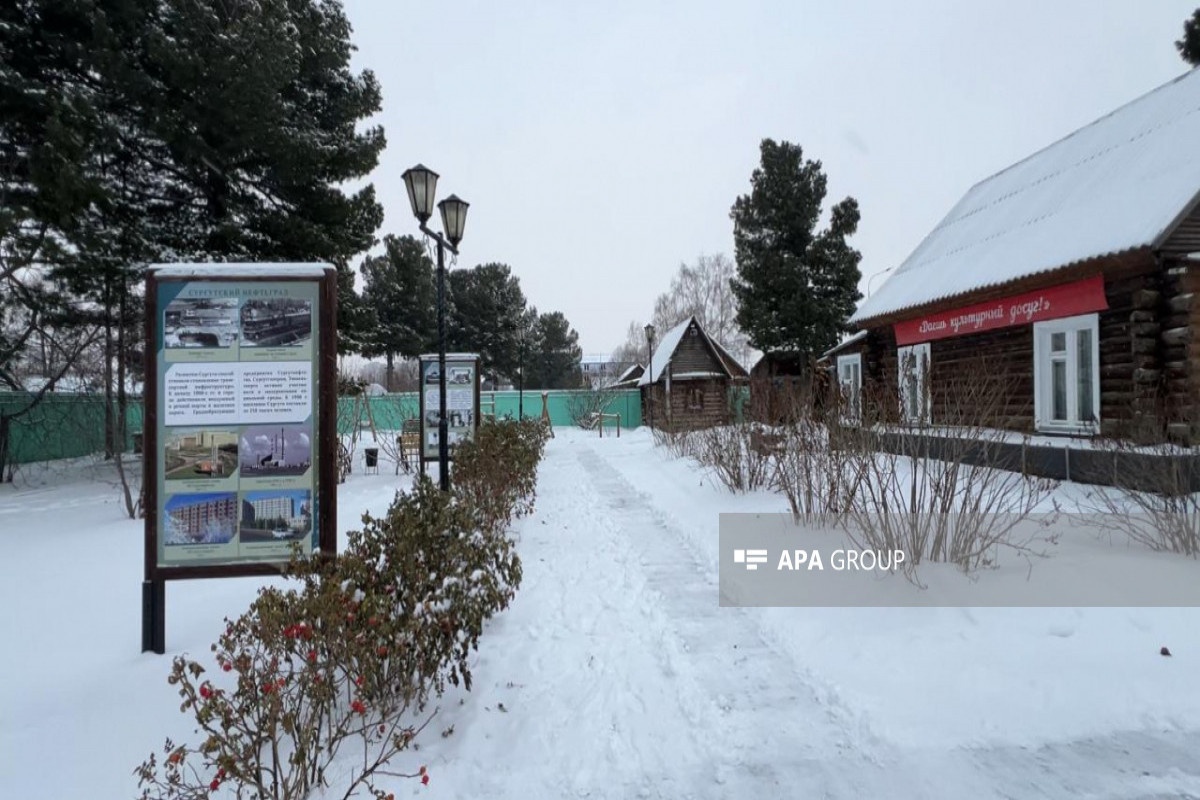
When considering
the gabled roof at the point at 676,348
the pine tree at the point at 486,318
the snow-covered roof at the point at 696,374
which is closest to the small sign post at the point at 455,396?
the gabled roof at the point at 676,348

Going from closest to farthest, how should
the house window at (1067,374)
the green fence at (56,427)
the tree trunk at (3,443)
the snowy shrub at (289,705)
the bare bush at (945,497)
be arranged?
the snowy shrub at (289,705), the bare bush at (945,497), the house window at (1067,374), the tree trunk at (3,443), the green fence at (56,427)

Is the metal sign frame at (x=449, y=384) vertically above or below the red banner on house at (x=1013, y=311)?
below

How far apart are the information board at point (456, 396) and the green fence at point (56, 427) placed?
351 inches

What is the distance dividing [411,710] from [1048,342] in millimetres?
11555

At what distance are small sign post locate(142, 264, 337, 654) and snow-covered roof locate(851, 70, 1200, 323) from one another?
9.98 metres

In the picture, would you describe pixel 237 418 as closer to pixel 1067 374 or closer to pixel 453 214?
pixel 453 214

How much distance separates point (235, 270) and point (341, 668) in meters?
2.46

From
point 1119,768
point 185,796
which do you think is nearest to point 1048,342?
point 1119,768

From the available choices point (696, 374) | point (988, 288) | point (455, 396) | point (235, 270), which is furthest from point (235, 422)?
point (696, 374)

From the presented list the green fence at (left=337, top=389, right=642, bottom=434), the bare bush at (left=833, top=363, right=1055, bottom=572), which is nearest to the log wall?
the bare bush at (left=833, top=363, right=1055, bottom=572)

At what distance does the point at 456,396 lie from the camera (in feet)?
40.1

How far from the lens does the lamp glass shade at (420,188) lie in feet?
23.6

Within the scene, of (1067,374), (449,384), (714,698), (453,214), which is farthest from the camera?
(449,384)

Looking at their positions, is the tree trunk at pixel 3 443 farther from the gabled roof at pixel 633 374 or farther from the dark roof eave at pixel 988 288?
the gabled roof at pixel 633 374
